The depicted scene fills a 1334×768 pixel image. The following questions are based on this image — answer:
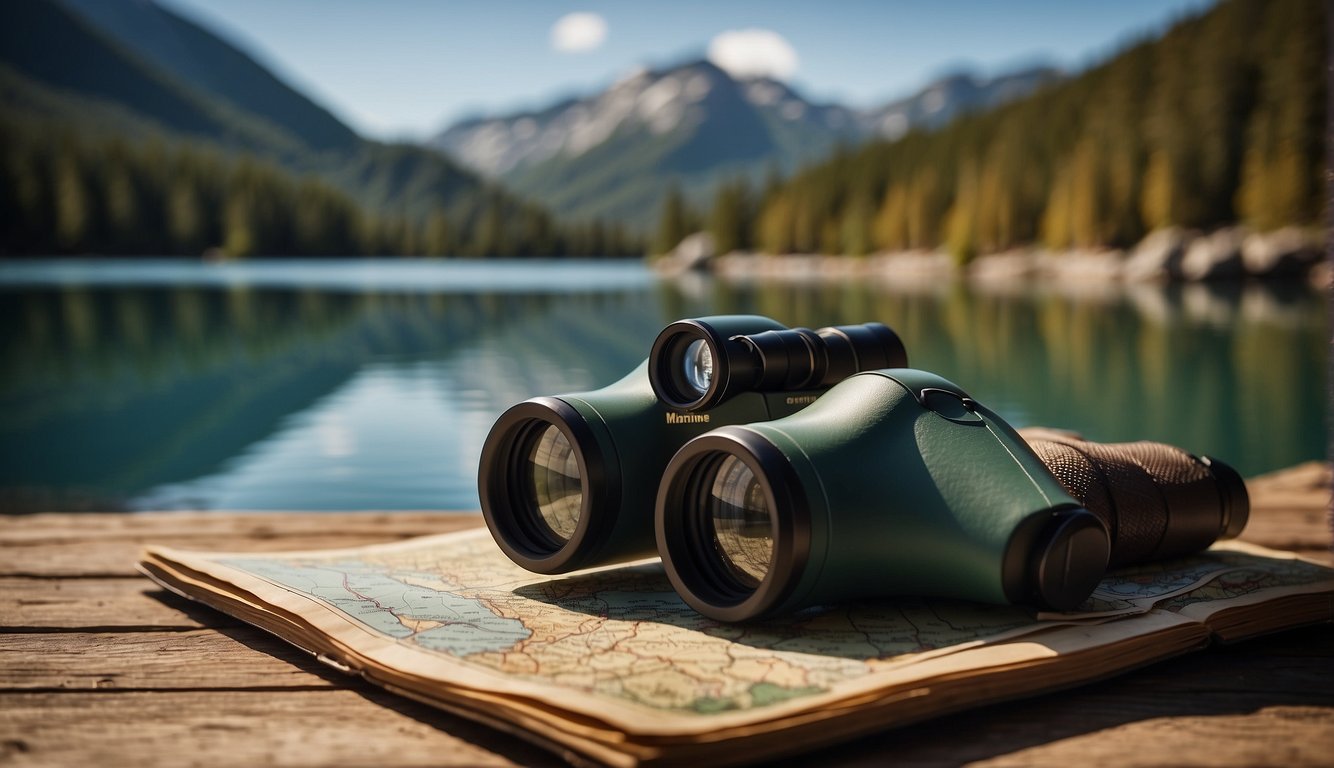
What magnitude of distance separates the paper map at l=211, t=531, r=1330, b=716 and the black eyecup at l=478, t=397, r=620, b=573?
0.12m

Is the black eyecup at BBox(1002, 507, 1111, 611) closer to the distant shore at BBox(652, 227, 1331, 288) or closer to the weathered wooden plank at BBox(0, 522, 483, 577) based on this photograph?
the weathered wooden plank at BBox(0, 522, 483, 577)

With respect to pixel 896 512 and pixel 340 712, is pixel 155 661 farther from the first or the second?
pixel 896 512

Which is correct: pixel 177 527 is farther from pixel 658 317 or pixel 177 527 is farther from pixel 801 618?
pixel 658 317

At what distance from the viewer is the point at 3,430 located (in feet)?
47.2

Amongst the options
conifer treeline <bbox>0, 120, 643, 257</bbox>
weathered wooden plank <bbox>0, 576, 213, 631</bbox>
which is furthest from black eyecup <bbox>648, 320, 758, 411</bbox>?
conifer treeline <bbox>0, 120, 643, 257</bbox>

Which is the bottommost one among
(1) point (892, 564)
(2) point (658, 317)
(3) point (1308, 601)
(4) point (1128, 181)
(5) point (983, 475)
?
(3) point (1308, 601)

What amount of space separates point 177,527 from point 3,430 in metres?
11.1

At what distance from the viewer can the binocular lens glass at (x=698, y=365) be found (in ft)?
11.1

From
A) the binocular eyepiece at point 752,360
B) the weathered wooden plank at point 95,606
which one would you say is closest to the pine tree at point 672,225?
the weathered wooden plank at point 95,606

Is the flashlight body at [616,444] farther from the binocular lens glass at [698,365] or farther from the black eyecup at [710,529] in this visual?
the black eyecup at [710,529]

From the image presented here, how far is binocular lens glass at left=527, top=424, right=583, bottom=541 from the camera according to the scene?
133 inches

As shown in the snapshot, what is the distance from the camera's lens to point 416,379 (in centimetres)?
1841

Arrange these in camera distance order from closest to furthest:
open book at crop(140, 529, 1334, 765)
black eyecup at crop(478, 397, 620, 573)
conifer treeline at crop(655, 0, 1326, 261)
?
open book at crop(140, 529, 1334, 765), black eyecup at crop(478, 397, 620, 573), conifer treeline at crop(655, 0, 1326, 261)

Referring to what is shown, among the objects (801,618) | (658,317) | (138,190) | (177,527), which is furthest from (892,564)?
(138,190)
